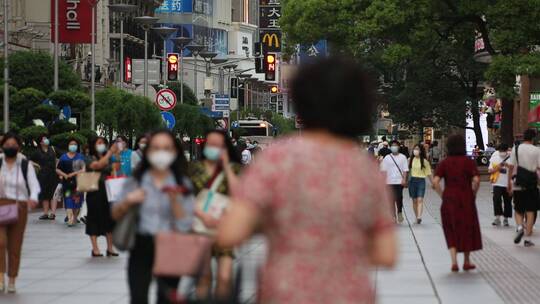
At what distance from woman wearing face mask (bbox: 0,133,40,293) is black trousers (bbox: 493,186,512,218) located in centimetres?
1324

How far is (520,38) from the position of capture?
52656mm

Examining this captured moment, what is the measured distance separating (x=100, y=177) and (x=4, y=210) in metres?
4.68

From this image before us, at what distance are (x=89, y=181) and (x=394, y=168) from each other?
34.9 ft

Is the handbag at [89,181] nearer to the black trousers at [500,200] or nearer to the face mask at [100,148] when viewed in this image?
the face mask at [100,148]

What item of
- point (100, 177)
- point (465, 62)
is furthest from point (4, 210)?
point (465, 62)

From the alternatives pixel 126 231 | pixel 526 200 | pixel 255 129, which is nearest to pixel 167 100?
pixel 526 200

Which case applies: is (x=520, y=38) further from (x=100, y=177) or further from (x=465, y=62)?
(x=100, y=177)

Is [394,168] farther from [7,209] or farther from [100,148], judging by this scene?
[7,209]

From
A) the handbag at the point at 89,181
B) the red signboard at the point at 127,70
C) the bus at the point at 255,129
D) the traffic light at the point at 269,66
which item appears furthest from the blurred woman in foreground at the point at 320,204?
the bus at the point at 255,129

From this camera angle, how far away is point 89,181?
20.1m

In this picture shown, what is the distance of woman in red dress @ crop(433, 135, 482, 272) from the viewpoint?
17875mm

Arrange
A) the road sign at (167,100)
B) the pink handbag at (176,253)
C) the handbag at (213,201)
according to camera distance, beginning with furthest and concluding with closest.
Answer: the road sign at (167,100), the handbag at (213,201), the pink handbag at (176,253)

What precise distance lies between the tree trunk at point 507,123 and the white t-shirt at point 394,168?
24107mm

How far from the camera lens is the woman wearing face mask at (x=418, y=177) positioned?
2922 cm
